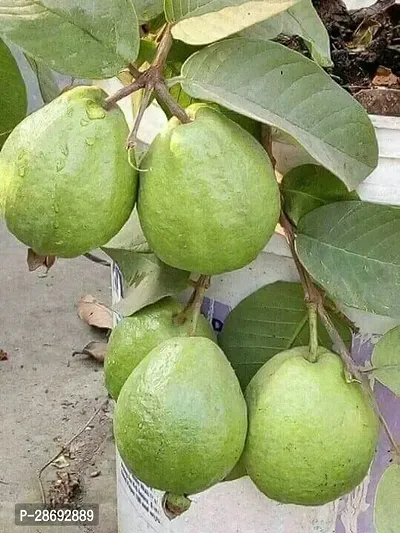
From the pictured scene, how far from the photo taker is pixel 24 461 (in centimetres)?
148

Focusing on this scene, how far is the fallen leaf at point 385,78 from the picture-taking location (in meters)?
0.74

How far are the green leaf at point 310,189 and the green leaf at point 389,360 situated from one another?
11 cm

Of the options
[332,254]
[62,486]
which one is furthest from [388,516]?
[62,486]

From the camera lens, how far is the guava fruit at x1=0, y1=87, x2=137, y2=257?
1.79 ft

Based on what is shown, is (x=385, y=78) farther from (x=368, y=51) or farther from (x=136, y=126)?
(x=136, y=126)

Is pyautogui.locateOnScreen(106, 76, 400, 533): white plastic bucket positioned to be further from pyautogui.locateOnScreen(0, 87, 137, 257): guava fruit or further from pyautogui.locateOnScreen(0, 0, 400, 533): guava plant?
pyautogui.locateOnScreen(0, 87, 137, 257): guava fruit

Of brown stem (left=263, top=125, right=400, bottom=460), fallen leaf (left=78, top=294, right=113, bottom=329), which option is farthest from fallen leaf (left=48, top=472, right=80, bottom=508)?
brown stem (left=263, top=125, right=400, bottom=460)

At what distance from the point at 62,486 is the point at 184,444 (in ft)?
2.96

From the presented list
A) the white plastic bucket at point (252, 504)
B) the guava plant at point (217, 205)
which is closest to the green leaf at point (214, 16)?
the guava plant at point (217, 205)

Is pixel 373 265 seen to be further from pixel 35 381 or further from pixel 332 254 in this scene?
pixel 35 381

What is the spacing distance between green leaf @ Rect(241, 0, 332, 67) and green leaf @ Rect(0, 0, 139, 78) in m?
0.11

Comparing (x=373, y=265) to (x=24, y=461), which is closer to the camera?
(x=373, y=265)

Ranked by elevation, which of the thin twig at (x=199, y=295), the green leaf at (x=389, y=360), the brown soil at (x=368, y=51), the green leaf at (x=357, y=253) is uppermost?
the brown soil at (x=368, y=51)

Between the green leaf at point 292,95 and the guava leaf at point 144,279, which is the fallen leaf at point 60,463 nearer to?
the guava leaf at point 144,279
